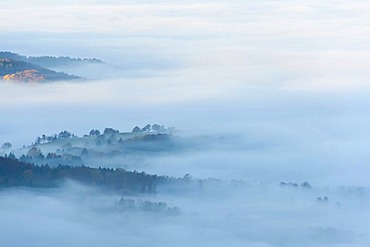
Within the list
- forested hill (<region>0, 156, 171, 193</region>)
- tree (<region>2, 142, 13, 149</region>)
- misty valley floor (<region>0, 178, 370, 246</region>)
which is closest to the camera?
misty valley floor (<region>0, 178, 370, 246</region>)

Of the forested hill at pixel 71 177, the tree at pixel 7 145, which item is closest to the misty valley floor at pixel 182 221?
the forested hill at pixel 71 177

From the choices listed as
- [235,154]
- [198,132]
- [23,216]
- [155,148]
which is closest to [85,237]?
[23,216]

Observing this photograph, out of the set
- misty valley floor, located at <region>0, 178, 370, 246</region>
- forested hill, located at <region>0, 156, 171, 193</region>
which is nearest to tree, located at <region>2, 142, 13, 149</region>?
forested hill, located at <region>0, 156, 171, 193</region>

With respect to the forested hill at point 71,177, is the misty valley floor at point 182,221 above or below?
below

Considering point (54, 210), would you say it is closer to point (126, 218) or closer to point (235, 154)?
point (126, 218)

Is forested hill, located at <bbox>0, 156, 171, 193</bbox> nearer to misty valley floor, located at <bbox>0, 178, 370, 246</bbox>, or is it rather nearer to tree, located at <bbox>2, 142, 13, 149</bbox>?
misty valley floor, located at <bbox>0, 178, 370, 246</bbox>

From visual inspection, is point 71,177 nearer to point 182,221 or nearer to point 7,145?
point 182,221

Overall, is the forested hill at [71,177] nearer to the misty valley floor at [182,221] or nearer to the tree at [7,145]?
the misty valley floor at [182,221]

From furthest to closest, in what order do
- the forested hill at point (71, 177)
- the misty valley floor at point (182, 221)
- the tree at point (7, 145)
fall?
the tree at point (7, 145) → the forested hill at point (71, 177) → the misty valley floor at point (182, 221)

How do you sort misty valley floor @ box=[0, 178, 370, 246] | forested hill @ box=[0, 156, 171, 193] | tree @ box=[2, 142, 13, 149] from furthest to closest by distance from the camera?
tree @ box=[2, 142, 13, 149]
forested hill @ box=[0, 156, 171, 193]
misty valley floor @ box=[0, 178, 370, 246]

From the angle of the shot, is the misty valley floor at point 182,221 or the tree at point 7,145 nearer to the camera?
the misty valley floor at point 182,221
